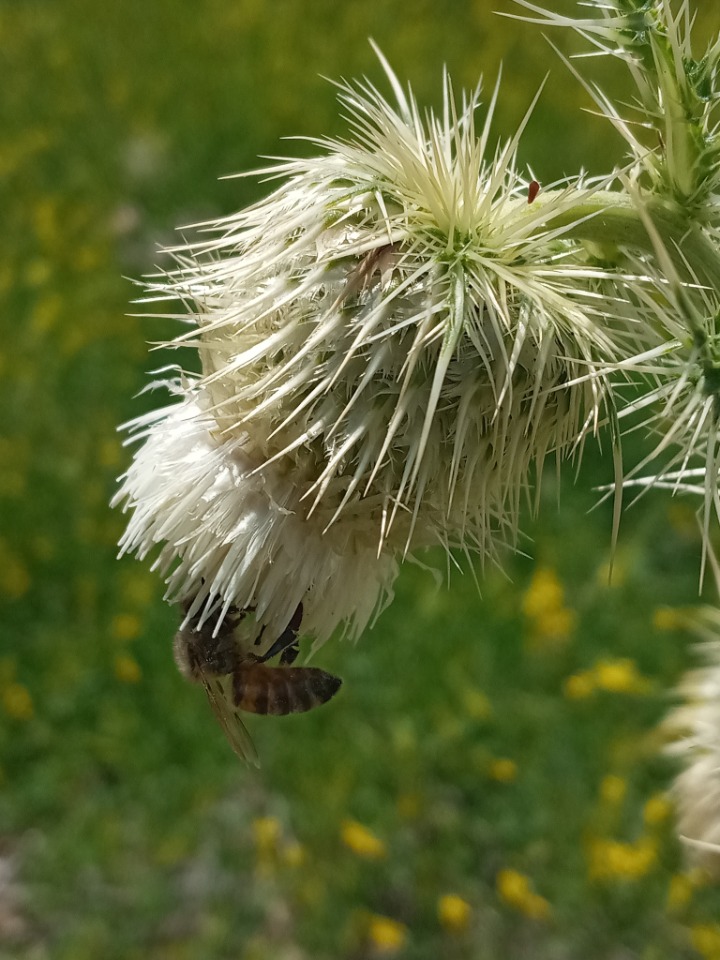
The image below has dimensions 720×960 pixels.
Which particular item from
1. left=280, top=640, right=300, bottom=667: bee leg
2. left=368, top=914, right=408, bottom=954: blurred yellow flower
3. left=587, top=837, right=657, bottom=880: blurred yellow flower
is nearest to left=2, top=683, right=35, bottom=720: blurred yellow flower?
left=368, top=914, right=408, bottom=954: blurred yellow flower

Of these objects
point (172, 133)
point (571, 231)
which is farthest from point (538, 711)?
point (172, 133)

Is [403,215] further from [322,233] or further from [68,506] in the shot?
[68,506]

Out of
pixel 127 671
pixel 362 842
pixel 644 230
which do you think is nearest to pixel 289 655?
pixel 644 230

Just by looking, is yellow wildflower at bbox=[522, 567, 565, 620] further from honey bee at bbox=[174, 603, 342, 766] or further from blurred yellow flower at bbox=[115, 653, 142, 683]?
honey bee at bbox=[174, 603, 342, 766]

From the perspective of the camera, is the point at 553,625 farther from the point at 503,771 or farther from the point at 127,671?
the point at 127,671

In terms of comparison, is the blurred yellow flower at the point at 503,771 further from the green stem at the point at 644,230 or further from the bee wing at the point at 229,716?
the green stem at the point at 644,230

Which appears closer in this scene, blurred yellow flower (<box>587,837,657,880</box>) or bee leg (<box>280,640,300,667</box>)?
bee leg (<box>280,640,300,667</box>)
